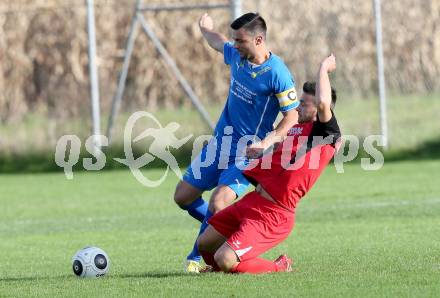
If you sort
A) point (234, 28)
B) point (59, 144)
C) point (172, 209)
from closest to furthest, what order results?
point (234, 28) < point (172, 209) < point (59, 144)

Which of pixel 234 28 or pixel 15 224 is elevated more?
pixel 234 28

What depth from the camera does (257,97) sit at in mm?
9773

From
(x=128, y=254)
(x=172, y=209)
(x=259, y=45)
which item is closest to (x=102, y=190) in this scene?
(x=172, y=209)

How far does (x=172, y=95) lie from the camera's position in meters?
23.7

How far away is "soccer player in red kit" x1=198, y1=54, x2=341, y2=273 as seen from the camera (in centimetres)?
890

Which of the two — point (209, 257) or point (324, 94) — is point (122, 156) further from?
point (324, 94)

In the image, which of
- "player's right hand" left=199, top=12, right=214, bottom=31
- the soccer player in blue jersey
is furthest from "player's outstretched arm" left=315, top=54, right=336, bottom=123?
"player's right hand" left=199, top=12, right=214, bottom=31

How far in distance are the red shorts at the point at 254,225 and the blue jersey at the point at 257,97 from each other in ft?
2.96

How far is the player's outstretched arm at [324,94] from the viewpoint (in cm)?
852

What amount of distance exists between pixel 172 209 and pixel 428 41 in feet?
32.3

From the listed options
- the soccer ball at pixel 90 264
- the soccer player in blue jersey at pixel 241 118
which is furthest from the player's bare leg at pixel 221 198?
the soccer ball at pixel 90 264

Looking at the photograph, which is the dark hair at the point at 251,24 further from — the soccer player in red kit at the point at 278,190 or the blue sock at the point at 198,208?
the blue sock at the point at 198,208

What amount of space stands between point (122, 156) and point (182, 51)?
3.34 meters

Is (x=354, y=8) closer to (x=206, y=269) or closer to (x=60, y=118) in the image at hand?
(x=60, y=118)
